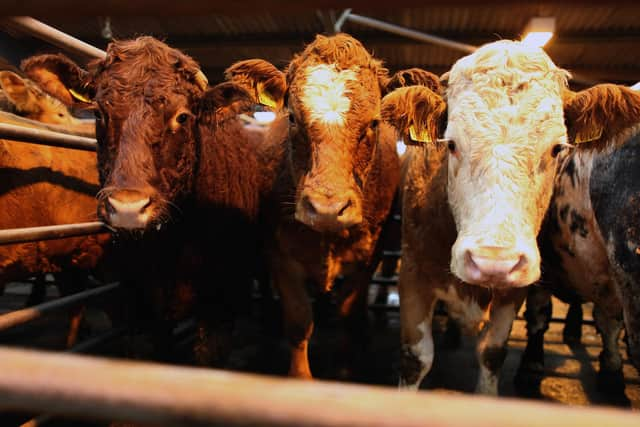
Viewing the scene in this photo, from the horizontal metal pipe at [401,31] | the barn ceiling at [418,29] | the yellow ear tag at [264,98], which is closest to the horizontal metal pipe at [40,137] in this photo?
the yellow ear tag at [264,98]

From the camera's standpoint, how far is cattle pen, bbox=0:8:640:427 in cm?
43

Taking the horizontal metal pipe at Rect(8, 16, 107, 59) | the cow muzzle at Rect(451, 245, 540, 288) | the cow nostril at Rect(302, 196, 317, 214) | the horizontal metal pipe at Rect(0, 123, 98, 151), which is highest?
the horizontal metal pipe at Rect(8, 16, 107, 59)

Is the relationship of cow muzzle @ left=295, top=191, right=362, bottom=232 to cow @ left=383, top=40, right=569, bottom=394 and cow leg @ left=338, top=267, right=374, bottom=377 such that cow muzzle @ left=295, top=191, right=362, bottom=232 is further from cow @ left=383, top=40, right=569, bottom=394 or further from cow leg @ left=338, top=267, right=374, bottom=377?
cow leg @ left=338, top=267, right=374, bottom=377

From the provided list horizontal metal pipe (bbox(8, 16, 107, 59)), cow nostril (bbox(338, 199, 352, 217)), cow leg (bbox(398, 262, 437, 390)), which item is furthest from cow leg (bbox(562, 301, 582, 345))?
horizontal metal pipe (bbox(8, 16, 107, 59))

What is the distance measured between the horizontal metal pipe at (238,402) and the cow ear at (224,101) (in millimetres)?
1866

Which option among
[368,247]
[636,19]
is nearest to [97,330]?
[368,247]

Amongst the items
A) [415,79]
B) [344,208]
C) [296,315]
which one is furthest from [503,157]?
[296,315]

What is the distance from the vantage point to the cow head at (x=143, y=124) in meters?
1.74

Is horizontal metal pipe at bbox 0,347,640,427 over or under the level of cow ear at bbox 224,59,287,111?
under

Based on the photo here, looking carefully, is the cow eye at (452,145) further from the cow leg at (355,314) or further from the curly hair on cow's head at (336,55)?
the cow leg at (355,314)

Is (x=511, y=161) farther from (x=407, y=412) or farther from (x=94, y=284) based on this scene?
(x=94, y=284)

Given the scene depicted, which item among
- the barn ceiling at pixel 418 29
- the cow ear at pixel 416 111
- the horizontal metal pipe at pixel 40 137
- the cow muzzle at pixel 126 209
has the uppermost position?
the barn ceiling at pixel 418 29

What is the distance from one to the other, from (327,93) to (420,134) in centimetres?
52

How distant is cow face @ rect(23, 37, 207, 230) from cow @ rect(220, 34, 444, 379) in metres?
0.44
